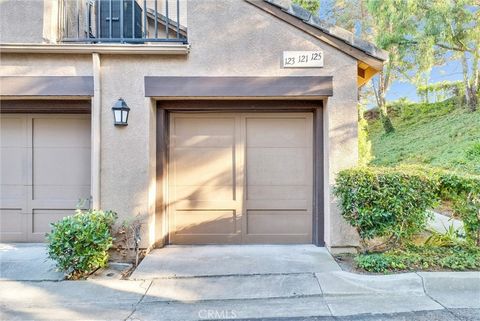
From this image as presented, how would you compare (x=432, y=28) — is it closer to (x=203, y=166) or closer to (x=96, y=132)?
(x=203, y=166)

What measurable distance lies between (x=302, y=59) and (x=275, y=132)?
1.29 metres

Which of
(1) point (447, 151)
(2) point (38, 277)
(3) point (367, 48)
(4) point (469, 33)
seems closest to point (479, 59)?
(4) point (469, 33)

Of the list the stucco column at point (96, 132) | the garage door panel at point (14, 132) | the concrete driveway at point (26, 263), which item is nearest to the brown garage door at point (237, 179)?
the stucco column at point (96, 132)

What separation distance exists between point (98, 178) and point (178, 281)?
2.02 metres

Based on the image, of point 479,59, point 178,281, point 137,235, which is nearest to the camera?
point 178,281

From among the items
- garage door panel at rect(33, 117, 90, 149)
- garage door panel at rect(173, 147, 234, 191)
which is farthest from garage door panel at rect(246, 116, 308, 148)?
garage door panel at rect(33, 117, 90, 149)

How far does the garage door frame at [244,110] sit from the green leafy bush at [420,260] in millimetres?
1114

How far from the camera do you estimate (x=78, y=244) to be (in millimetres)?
3834

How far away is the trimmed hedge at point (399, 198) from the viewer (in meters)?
3.91

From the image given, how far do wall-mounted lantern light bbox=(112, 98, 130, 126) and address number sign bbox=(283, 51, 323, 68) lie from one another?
2.56 m

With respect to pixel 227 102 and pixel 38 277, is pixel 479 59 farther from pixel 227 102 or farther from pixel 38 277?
pixel 38 277

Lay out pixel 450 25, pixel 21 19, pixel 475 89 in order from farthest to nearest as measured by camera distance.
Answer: pixel 475 89 < pixel 450 25 < pixel 21 19

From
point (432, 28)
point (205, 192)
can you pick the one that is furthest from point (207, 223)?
point (432, 28)

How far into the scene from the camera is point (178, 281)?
3846mm
